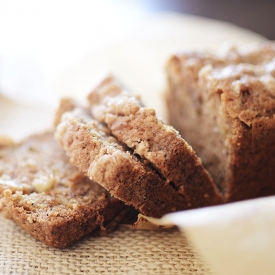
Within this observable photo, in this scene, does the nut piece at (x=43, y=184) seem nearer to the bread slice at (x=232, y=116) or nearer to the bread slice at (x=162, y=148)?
the bread slice at (x=162, y=148)

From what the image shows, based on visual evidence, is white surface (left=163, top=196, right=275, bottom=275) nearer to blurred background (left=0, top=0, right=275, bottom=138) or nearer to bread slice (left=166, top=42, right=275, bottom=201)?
bread slice (left=166, top=42, right=275, bottom=201)

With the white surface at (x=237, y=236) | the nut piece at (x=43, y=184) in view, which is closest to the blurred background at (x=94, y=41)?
the nut piece at (x=43, y=184)

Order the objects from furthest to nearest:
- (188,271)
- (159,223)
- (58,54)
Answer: (58,54)
(159,223)
(188,271)

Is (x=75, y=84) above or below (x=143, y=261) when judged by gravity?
above

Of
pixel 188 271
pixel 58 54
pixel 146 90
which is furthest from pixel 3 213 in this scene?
pixel 58 54

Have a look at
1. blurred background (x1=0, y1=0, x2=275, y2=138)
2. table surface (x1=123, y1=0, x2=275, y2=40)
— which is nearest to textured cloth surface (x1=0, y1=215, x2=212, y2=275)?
blurred background (x1=0, y1=0, x2=275, y2=138)

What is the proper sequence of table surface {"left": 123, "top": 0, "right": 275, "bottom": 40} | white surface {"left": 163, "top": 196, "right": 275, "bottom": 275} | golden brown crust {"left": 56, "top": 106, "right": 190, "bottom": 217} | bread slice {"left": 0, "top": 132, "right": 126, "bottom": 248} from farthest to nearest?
table surface {"left": 123, "top": 0, "right": 275, "bottom": 40} < bread slice {"left": 0, "top": 132, "right": 126, "bottom": 248} < golden brown crust {"left": 56, "top": 106, "right": 190, "bottom": 217} < white surface {"left": 163, "top": 196, "right": 275, "bottom": 275}

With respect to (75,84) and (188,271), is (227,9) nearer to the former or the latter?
(75,84)
